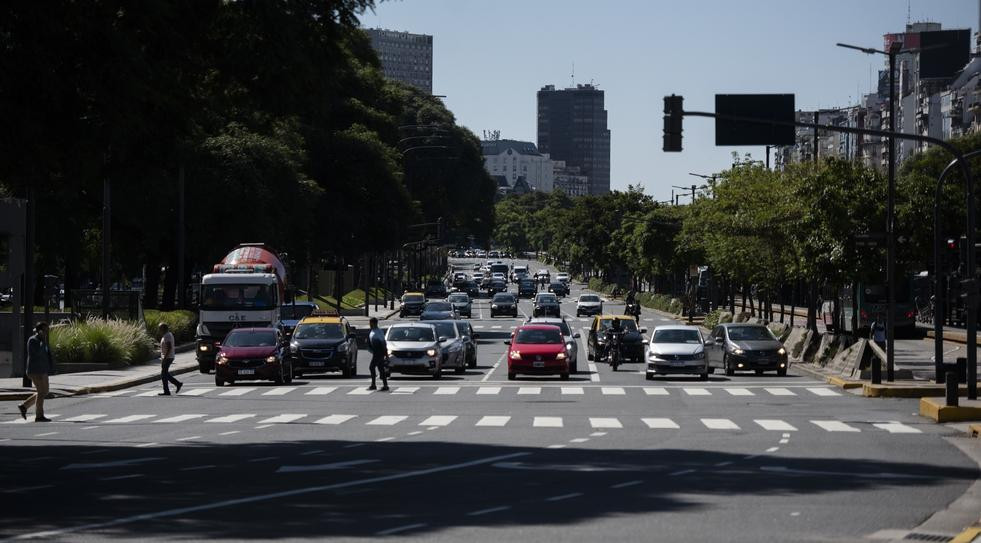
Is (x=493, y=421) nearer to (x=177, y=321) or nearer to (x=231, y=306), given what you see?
(x=231, y=306)

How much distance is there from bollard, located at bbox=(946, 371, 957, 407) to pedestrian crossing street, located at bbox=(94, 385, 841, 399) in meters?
6.96

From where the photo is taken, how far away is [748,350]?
1762 inches

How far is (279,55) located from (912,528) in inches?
512

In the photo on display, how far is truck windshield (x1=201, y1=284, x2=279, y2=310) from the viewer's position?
48188 mm

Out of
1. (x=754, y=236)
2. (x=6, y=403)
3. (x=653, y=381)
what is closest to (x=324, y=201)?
(x=754, y=236)

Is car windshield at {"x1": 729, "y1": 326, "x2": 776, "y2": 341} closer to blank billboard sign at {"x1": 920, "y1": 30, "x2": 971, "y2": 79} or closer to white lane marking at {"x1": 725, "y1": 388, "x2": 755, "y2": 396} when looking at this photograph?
white lane marking at {"x1": 725, "y1": 388, "x2": 755, "y2": 396}

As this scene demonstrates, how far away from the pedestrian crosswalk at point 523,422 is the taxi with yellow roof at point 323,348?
1326 centimetres

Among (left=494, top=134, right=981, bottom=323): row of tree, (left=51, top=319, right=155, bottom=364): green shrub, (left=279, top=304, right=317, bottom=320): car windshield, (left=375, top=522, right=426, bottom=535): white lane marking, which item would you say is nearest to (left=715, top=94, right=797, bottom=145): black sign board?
(left=494, top=134, right=981, bottom=323): row of tree

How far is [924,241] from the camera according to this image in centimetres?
5388

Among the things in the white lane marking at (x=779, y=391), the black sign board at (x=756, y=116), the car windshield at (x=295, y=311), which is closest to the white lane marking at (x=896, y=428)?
the black sign board at (x=756, y=116)

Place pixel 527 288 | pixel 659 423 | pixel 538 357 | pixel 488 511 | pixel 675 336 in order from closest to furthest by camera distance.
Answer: pixel 488 511 → pixel 659 423 → pixel 538 357 → pixel 675 336 → pixel 527 288

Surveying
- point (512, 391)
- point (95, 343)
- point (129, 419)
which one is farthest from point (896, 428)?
point (95, 343)

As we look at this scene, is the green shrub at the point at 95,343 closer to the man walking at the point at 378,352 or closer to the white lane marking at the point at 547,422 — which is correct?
the man walking at the point at 378,352

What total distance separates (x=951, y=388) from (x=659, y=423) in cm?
559
